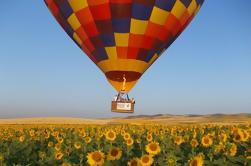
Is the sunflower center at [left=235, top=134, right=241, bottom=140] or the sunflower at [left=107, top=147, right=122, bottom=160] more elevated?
the sunflower center at [left=235, top=134, right=241, bottom=140]

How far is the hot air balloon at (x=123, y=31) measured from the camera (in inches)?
1086

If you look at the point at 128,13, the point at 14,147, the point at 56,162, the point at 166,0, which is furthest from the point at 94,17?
the point at 56,162

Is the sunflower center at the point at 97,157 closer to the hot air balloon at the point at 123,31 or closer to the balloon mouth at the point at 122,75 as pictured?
the hot air balloon at the point at 123,31

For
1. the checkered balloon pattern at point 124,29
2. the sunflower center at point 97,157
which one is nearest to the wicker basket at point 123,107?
the checkered balloon pattern at point 124,29

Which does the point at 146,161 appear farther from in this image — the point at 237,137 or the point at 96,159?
the point at 237,137

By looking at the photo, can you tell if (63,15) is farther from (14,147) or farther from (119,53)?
(14,147)

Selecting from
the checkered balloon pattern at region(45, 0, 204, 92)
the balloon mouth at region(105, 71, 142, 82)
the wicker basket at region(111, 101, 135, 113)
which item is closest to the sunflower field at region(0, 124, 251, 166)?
the wicker basket at region(111, 101, 135, 113)

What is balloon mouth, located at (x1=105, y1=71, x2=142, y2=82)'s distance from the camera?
28547 millimetres

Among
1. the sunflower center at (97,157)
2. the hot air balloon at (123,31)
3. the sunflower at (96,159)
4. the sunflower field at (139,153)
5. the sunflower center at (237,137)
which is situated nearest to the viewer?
the sunflower at (96,159)

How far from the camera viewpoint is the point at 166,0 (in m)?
27.9

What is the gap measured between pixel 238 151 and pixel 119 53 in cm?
1772

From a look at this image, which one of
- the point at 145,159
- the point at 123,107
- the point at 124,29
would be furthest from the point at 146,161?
the point at 124,29

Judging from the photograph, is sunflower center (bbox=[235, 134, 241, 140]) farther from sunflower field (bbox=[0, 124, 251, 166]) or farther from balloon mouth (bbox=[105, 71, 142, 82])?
balloon mouth (bbox=[105, 71, 142, 82])

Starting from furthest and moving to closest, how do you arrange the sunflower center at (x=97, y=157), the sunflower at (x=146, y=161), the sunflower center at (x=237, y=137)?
1. the sunflower center at (x=237, y=137)
2. the sunflower center at (x=97, y=157)
3. the sunflower at (x=146, y=161)
